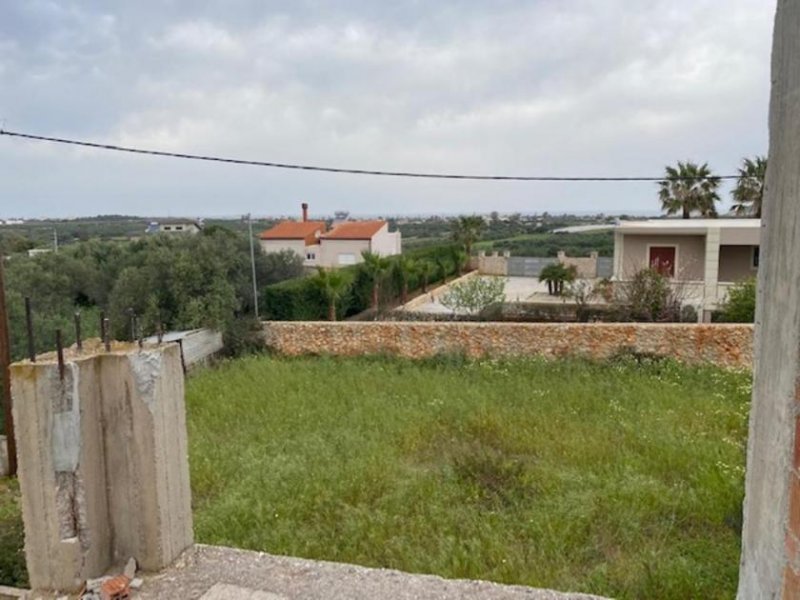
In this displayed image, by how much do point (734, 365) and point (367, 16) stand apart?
35.9ft

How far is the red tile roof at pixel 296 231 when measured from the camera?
35.2 m

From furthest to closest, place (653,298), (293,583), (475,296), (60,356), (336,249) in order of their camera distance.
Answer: (336,249), (475,296), (653,298), (293,583), (60,356)

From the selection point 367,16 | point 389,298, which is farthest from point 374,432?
point 389,298

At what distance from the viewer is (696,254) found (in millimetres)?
19719

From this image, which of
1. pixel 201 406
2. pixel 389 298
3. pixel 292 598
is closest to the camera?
pixel 292 598

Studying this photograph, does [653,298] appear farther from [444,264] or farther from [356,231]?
[356,231]

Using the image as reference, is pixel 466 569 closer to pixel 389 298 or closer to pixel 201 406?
pixel 201 406

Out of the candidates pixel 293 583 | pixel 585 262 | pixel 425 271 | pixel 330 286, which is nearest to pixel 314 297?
pixel 330 286

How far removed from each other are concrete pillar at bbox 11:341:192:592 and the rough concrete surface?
20 centimetres

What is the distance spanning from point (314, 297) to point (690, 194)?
1991cm

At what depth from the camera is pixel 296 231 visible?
118ft

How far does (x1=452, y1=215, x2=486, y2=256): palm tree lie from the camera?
36250 millimetres

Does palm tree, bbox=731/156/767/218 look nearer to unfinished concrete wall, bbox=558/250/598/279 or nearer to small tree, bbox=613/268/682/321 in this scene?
unfinished concrete wall, bbox=558/250/598/279

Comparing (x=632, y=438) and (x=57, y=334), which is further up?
(x=57, y=334)
